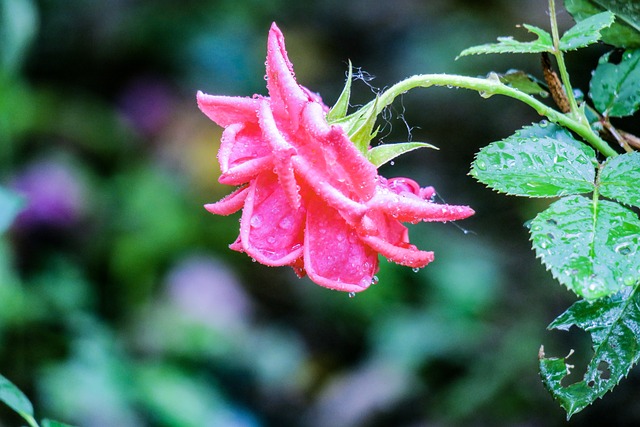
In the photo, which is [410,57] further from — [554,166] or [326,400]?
[554,166]

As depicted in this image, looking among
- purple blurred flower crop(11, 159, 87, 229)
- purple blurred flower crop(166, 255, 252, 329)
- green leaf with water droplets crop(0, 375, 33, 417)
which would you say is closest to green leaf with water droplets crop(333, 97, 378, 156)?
green leaf with water droplets crop(0, 375, 33, 417)

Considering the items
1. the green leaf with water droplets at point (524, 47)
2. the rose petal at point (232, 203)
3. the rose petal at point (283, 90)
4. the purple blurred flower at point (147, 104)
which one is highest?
the purple blurred flower at point (147, 104)

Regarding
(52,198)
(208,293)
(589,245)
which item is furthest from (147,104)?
(589,245)

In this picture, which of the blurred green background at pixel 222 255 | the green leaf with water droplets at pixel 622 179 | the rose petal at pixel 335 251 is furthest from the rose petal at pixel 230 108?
the blurred green background at pixel 222 255

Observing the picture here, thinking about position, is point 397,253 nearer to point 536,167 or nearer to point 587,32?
point 536,167

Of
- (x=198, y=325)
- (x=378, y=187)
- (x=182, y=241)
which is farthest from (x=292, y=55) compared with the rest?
(x=378, y=187)

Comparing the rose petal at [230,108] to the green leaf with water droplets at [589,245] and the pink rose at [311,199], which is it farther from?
the green leaf with water droplets at [589,245]
